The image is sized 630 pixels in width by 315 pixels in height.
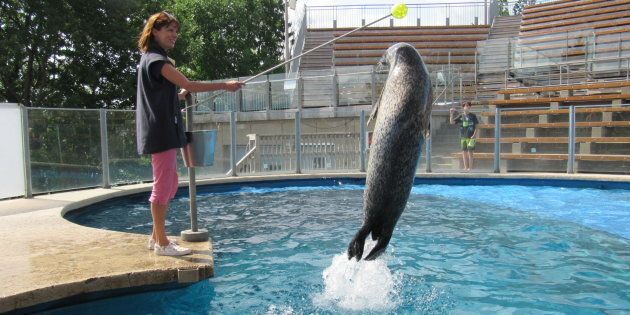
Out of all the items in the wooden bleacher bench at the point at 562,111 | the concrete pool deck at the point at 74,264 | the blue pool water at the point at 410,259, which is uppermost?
the wooden bleacher bench at the point at 562,111

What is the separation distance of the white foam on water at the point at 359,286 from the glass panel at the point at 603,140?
820 centimetres

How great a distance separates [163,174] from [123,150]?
261 inches

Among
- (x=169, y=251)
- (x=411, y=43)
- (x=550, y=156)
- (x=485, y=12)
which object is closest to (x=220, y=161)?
(x=550, y=156)

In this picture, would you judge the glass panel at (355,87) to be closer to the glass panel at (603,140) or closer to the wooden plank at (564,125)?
the wooden plank at (564,125)

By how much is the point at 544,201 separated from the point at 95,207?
24.2 ft

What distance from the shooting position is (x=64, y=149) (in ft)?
28.8

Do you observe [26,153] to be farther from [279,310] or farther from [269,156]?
[279,310]

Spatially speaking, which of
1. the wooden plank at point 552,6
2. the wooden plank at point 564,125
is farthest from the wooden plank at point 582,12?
the wooden plank at point 564,125

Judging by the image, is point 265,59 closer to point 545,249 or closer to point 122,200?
point 122,200

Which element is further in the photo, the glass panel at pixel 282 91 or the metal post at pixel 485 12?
the metal post at pixel 485 12

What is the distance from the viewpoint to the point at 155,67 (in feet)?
12.0

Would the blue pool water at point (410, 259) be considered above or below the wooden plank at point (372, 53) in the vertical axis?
below

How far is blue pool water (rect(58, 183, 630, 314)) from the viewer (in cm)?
386

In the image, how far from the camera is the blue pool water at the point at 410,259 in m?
3.86
